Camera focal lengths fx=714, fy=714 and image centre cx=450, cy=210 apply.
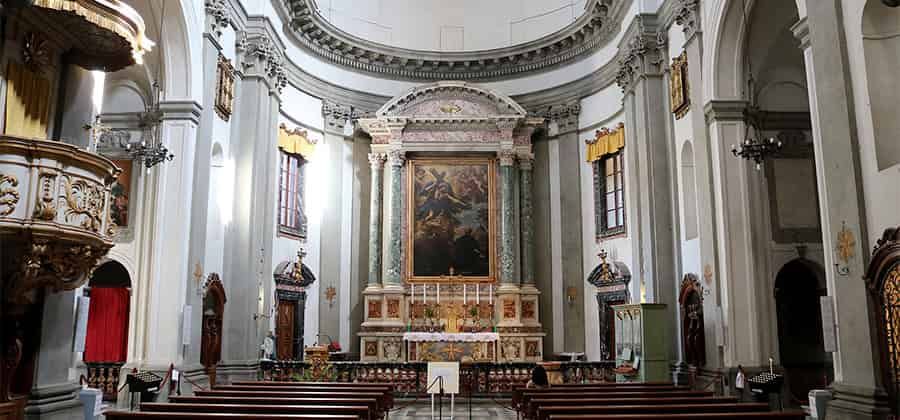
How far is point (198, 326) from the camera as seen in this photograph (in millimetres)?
14367

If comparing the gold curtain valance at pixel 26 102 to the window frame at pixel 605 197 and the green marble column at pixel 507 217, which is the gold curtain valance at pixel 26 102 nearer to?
the green marble column at pixel 507 217

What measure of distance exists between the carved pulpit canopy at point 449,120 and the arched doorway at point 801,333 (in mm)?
9797

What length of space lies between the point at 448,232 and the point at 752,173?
34.7 feet

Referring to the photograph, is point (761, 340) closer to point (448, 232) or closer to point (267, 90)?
point (448, 232)

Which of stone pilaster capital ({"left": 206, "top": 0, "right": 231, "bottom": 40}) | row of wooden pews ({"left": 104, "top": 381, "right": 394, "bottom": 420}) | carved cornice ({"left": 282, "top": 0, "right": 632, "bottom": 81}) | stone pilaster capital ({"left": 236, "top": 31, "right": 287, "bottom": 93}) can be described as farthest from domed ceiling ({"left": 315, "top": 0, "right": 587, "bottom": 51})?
row of wooden pews ({"left": 104, "top": 381, "right": 394, "bottom": 420})

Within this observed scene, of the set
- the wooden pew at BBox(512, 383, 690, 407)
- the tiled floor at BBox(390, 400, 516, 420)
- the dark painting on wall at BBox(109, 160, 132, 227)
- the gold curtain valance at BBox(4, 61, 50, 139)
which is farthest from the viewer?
the dark painting on wall at BBox(109, 160, 132, 227)

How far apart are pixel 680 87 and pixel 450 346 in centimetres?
959

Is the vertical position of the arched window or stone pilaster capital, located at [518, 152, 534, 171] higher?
stone pilaster capital, located at [518, 152, 534, 171]

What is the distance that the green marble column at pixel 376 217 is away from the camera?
72.5 ft

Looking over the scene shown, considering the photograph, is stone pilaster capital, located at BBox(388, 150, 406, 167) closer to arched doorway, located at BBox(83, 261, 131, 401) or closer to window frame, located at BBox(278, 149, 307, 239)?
window frame, located at BBox(278, 149, 307, 239)

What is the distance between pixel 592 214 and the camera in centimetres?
2186

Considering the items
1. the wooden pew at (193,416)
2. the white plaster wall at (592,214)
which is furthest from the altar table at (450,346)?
the wooden pew at (193,416)

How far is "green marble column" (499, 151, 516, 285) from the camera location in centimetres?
2192

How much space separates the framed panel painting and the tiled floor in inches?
254
